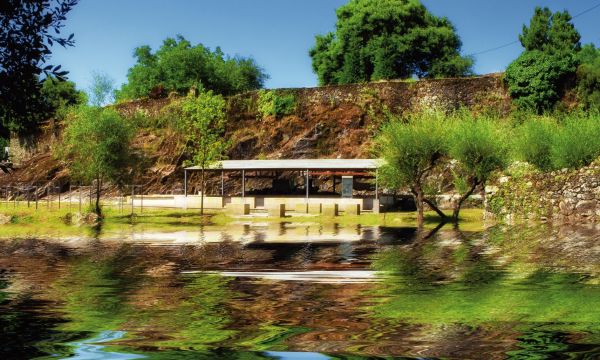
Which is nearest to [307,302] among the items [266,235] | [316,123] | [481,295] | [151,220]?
[481,295]

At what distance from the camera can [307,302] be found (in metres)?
10.7

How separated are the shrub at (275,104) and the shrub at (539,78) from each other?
2009 centimetres

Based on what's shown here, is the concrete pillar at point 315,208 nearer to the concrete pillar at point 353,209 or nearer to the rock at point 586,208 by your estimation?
the concrete pillar at point 353,209

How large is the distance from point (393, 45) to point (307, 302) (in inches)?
2255

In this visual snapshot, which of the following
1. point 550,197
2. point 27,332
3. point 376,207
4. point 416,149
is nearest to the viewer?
point 27,332

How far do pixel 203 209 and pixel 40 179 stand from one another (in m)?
25.0

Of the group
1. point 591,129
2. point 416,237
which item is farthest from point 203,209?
point 591,129

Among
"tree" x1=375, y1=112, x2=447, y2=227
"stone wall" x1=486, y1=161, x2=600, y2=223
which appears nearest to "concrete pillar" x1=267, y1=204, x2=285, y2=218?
"tree" x1=375, y1=112, x2=447, y2=227

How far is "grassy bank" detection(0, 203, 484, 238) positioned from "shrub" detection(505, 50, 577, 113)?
16124mm

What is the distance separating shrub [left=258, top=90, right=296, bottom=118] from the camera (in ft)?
201

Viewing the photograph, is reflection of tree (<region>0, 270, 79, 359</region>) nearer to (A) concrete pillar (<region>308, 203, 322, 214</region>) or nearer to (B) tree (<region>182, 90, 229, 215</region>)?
(A) concrete pillar (<region>308, 203, 322, 214</region>)

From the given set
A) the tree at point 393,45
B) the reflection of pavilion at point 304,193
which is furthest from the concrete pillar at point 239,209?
the tree at point 393,45

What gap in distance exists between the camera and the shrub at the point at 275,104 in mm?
61250

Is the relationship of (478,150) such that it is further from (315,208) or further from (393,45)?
(393,45)
